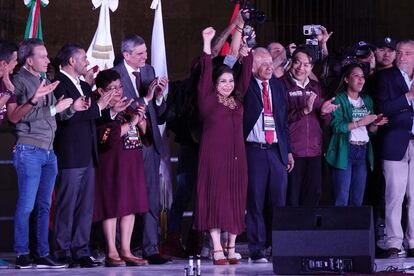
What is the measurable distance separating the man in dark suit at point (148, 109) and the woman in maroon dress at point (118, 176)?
16 centimetres

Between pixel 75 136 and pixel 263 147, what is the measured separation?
151 cm

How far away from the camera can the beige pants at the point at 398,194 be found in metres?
10.3

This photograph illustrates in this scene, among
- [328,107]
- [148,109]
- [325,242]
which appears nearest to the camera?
[325,242]

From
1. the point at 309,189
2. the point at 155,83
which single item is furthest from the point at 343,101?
the point at 155,83

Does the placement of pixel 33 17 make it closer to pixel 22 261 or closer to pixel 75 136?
pixel 75 136

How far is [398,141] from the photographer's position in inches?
409

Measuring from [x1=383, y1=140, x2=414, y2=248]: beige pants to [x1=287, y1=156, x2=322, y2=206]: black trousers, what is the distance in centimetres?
59

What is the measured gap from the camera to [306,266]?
858 cm

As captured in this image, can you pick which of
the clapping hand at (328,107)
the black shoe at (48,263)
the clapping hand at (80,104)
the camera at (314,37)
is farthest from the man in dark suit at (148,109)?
the camera at (314,37)

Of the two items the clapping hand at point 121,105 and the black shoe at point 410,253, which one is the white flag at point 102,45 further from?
the black shoe at point 410,253

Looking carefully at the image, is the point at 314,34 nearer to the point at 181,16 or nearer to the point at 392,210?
the point at 392,210

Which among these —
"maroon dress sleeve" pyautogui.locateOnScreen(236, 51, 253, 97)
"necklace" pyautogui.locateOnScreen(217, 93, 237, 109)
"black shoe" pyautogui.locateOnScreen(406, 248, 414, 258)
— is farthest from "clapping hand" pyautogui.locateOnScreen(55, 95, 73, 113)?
"black shoe" pyautogui.locateOnScreen(406, 248, 414, 258)

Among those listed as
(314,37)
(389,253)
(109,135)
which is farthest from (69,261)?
(314,37)

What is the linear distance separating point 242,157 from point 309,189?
2.61 ft
